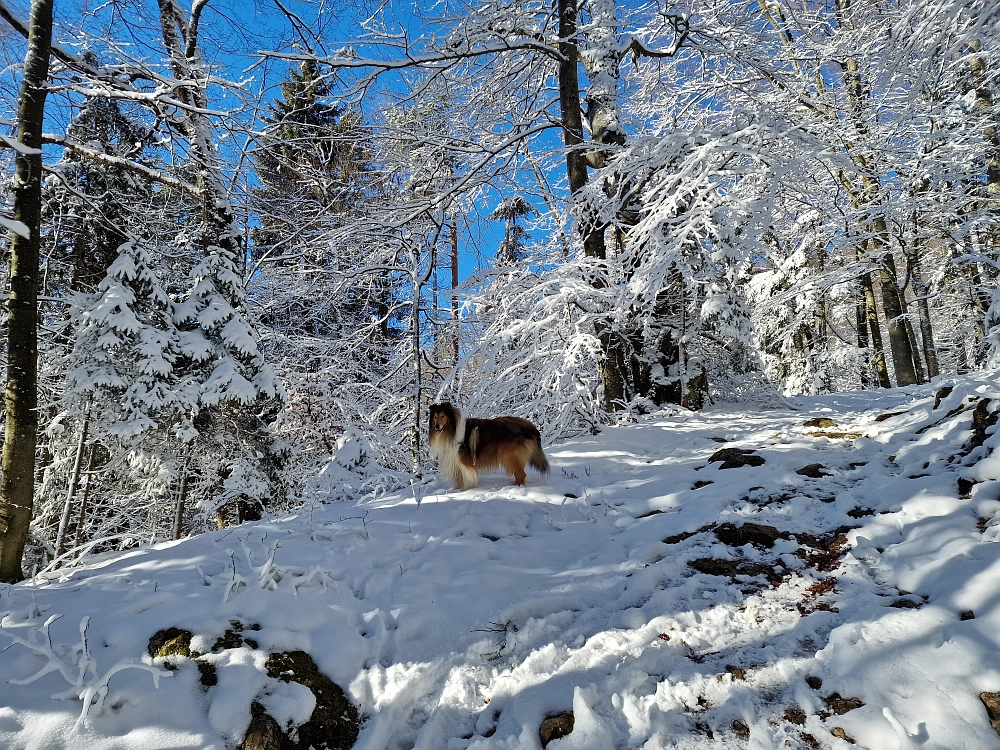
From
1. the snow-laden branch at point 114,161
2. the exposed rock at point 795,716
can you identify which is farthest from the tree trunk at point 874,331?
the snow-laden branch at point 114,161

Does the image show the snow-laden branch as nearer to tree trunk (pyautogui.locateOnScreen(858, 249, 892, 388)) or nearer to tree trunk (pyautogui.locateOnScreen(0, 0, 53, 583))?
tree trunk (pyautogui.locateOnScreen(0, 0, 53, 583))

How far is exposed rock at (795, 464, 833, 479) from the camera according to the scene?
13.8 feet

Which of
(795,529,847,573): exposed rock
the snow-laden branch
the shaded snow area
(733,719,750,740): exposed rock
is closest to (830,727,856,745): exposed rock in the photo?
the shaded snow area

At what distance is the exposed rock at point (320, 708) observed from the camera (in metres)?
2.03

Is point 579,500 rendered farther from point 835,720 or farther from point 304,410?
point 304,410

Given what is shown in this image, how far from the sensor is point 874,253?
36.4 ft

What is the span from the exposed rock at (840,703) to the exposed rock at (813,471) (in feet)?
9.11

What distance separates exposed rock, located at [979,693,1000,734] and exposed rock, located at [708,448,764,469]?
3.31m

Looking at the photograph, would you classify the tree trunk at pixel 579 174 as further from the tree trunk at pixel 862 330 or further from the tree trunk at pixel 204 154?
the tree trunk at pixel 862 330

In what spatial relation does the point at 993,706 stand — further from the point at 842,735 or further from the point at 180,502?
the point at 180,502

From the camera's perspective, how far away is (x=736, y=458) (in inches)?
199

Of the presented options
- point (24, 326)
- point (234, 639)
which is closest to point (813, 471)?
point (234, 639)

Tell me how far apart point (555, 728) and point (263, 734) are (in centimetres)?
119

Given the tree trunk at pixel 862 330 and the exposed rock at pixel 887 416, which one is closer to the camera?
the exposed rock at pixel 887 416
